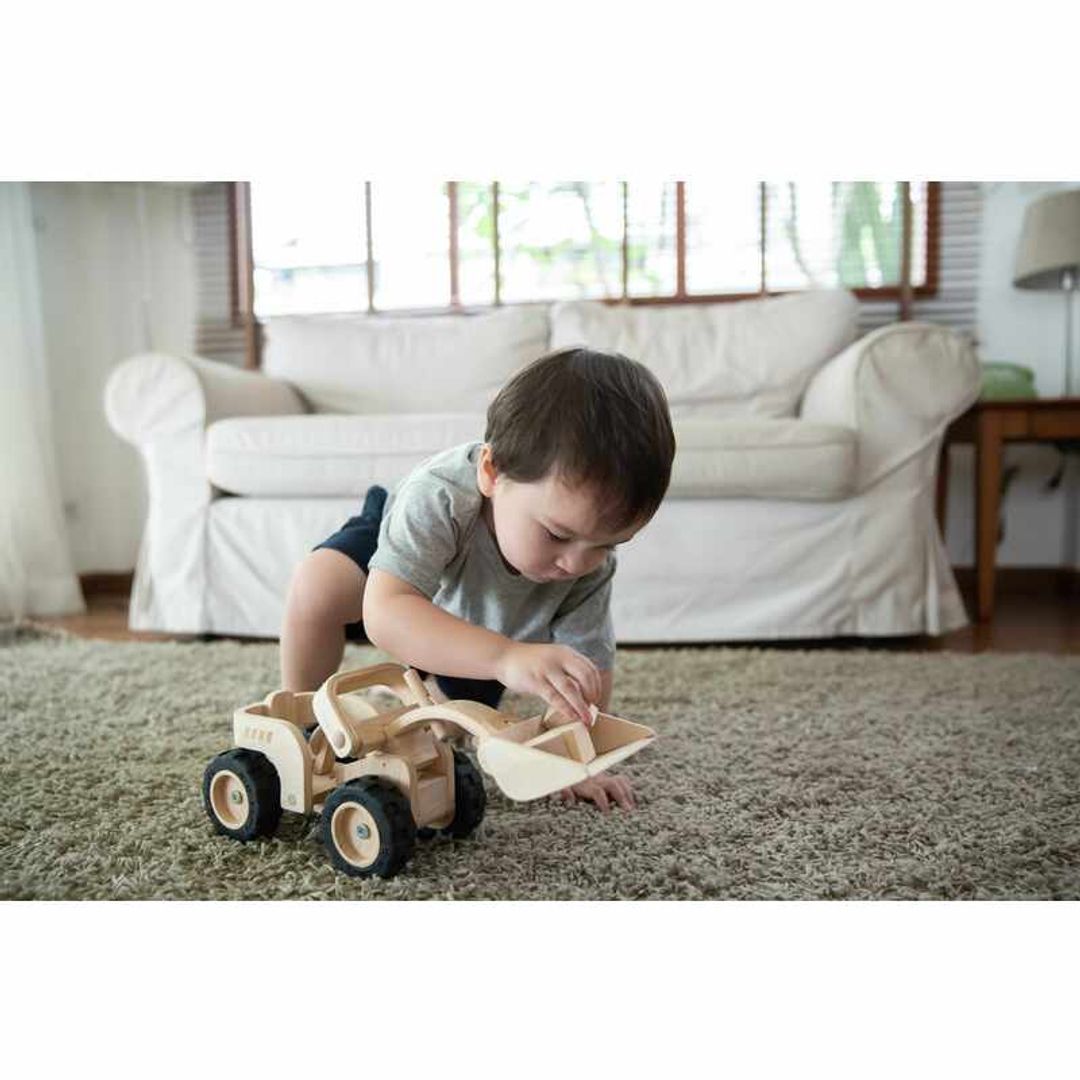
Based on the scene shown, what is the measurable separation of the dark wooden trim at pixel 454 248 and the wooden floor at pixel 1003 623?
1287mm

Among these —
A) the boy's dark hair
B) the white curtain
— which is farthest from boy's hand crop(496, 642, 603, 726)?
the white curtain

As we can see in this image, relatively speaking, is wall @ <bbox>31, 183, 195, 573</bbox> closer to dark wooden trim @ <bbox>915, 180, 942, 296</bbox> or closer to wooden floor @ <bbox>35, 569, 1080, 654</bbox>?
wooden floor @ <bbox>35, 569, 1080, 654</bbox>

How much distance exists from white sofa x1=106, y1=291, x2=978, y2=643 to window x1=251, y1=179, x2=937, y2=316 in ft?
3.00

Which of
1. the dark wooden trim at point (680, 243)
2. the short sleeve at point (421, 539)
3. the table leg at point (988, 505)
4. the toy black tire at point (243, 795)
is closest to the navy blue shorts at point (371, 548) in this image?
the short sleeve at point (421, 539)

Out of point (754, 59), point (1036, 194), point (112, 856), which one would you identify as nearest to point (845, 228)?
point (1036, 194)

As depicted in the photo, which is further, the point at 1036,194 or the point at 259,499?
the point at 1036,194

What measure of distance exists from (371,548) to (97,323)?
2142mm

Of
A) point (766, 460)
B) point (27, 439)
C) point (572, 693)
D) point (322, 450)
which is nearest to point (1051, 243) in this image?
point (766, 460)

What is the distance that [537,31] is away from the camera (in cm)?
71

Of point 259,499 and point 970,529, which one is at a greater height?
point 259,499

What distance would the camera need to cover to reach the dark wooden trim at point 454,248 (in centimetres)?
290

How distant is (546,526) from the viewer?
750 millimetres
